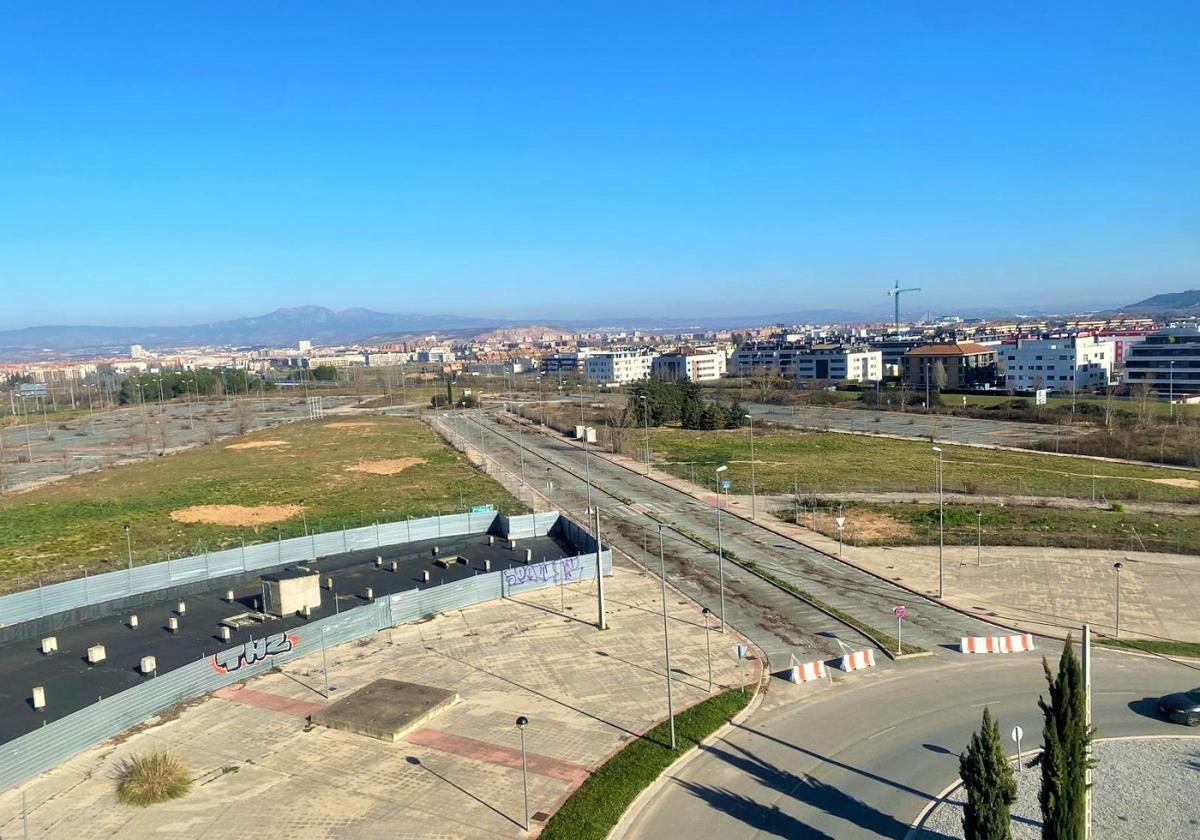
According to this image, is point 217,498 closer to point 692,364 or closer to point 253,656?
point 253,656

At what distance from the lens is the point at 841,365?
6299 inches

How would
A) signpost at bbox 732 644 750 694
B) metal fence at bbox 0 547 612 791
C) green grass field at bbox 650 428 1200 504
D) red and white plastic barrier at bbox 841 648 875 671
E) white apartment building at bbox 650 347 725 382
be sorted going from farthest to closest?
1. white apartment building at bbox 650 347 725 382
2. green grass field at bbox 650 428 1200 504
3. red and white plastic barrier at bbox 841 648 875 671
4. signpost at bbox 732 644 750 694
5. metal fence at bbox 0 547 612 791

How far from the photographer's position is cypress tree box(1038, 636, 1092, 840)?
48.4 feet

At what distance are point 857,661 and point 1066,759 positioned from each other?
11580 mm

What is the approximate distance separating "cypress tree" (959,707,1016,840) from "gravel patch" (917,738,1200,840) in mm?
2871

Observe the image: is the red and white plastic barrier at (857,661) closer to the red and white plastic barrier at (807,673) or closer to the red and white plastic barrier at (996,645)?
the red and white plastic barrier at (807,673)

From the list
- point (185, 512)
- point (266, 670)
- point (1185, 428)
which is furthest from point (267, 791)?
point (1185, 428)

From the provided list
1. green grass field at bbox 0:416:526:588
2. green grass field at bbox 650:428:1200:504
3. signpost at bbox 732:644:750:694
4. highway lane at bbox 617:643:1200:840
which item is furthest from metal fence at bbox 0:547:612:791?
green grass field at bbox 650:428:1200:504

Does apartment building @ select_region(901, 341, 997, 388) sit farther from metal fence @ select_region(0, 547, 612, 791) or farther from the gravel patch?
the gravel patch

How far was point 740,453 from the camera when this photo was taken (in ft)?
249

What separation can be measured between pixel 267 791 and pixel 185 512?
4112cm

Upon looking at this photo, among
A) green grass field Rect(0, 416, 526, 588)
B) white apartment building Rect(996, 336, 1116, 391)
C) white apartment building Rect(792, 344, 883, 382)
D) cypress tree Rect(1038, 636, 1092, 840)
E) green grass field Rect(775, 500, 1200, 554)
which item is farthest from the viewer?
white apartment building Rect(792, 344, 883, 382)

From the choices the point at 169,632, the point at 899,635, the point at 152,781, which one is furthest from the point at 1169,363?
the point at 152,781

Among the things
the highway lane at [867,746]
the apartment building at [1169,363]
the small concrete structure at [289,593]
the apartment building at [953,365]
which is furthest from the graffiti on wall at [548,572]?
the apartment building at [953,365]
